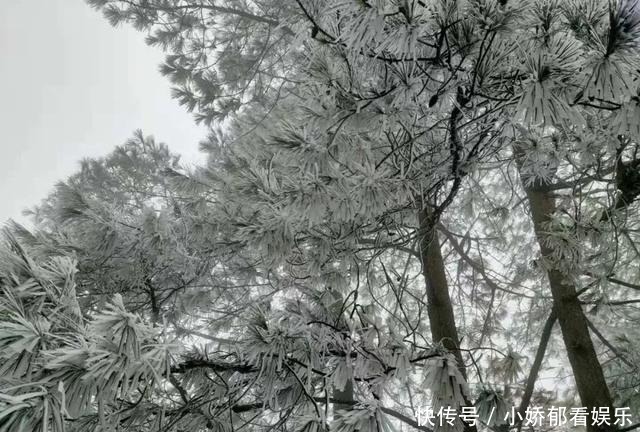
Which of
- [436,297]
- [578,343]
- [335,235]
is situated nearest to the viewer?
[335,235]

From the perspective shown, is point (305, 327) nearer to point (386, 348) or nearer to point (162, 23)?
point (386, 348)

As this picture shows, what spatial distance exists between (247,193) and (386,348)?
85 cm

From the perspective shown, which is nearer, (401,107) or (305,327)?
(401,107)

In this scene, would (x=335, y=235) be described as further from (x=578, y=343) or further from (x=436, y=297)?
(x=578, y=343)

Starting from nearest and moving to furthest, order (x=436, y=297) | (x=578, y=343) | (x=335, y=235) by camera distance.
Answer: (x=335, y=235)
(x=436, y=297)
(x=578, y=343)

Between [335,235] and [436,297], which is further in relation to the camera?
[436,297]

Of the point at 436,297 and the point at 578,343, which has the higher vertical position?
the point at 436,297

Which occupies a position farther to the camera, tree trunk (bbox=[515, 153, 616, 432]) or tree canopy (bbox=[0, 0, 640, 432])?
tree trunk (bbox=[515, 153, 616, 432])

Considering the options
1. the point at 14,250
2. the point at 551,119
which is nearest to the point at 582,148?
the point at 551,119

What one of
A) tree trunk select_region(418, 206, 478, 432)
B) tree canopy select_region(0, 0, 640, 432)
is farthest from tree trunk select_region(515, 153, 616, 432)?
tree trunk select_region(418, 206, 478, 432)

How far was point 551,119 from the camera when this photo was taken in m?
1.10

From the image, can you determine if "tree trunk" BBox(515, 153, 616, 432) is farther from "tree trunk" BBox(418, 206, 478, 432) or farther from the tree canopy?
"tree trunk" BBox(418, 206, 478, 432)

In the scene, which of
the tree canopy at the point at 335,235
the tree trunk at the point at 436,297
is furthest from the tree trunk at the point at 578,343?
the tree trunk at the point at 436,297

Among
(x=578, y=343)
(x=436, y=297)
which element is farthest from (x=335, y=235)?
(x=578, y=343)
